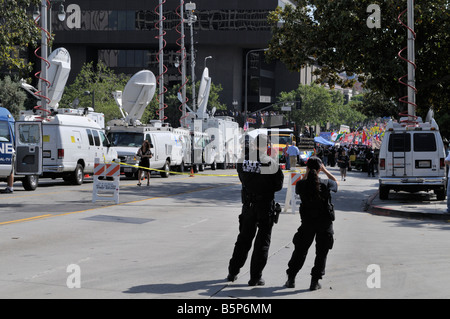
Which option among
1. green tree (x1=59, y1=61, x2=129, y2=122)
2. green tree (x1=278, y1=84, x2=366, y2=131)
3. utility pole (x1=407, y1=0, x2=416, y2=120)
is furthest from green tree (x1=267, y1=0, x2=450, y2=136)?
green tree (x1=278, y1=84, x2=366, y2=131)

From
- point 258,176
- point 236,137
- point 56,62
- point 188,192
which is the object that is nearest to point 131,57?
point 236,137

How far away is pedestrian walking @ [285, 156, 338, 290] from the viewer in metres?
7.70

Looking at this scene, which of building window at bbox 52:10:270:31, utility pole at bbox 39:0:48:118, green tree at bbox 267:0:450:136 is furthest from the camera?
building window at bbox 52:10:270:31

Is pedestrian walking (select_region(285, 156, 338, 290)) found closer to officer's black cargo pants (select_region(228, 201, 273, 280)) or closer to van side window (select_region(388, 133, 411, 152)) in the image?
officer's black cargo pants (select_region(228, 201, 273, 280))

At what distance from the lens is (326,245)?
7758 millimetres

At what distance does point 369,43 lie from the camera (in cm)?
2472

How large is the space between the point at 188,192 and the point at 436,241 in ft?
38.3

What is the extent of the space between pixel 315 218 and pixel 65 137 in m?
18.6

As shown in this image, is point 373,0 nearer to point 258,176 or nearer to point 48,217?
point 48,217

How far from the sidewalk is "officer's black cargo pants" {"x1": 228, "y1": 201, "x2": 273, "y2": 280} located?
1066 centimetres

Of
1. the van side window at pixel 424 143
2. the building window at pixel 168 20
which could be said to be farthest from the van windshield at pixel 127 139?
the building window at pixel 168 20

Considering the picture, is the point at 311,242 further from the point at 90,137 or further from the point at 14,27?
the point at 90,137

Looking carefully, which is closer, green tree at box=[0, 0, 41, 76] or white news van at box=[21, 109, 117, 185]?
green tree at box=[0, 0, 41, 76]

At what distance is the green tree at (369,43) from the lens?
83.2ft
